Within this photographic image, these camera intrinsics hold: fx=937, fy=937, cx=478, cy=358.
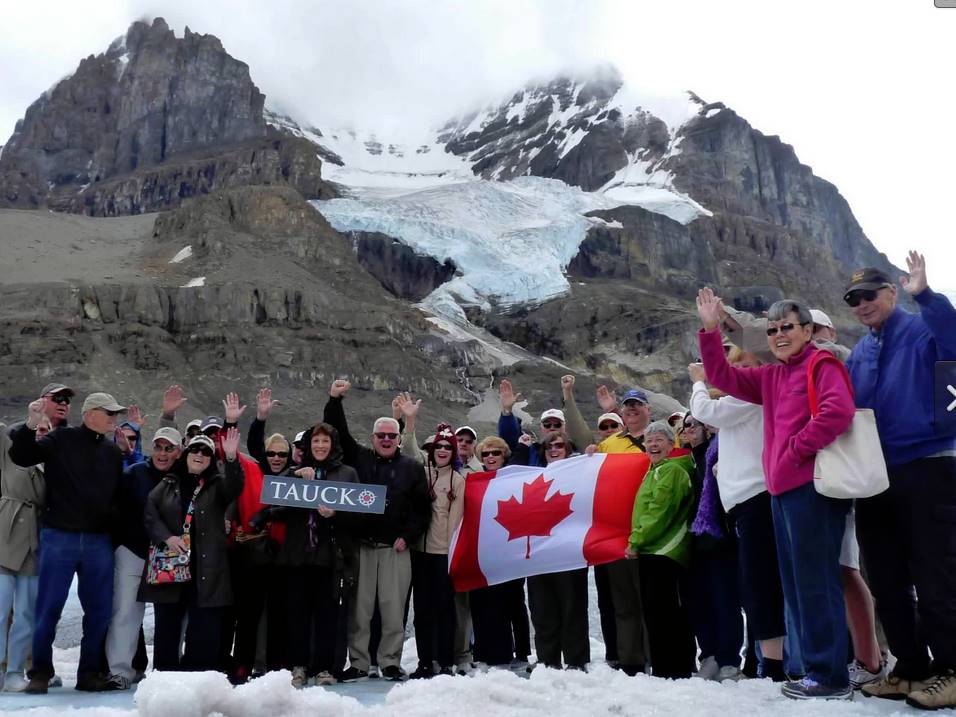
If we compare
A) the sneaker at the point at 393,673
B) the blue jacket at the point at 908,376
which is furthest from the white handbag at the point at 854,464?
the sneaker at the point at 393,673

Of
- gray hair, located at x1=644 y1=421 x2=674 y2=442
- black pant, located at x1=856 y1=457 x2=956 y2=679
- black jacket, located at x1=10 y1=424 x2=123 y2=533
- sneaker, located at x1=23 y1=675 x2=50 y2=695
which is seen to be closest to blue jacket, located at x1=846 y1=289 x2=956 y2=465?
black pant, located at x1=856 y1=457 x2=956 y2=679

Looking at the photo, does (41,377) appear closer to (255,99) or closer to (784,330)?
(784,330)

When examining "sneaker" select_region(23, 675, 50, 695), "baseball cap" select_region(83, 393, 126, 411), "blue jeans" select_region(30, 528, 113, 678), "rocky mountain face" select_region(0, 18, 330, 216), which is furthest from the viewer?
"rocky mountain face" select_region(0, 18, 330, 216)

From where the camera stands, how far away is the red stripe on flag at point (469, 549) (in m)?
7.70

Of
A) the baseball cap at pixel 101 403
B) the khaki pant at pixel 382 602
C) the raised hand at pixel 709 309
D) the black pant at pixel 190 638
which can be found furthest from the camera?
the khaki pant at pixel 382 602

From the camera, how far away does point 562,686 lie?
4.57 m

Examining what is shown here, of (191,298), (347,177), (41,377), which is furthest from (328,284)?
(347,177)

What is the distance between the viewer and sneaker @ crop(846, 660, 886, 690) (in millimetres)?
5129

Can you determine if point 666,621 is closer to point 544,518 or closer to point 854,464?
point 544,518

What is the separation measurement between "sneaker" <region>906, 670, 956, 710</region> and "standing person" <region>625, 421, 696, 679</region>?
7.60 feet

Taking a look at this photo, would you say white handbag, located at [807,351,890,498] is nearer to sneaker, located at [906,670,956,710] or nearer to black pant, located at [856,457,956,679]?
black pant, located at [856,457,956,679]

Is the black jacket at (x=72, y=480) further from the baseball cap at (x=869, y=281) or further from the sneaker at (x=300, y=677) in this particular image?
the baseball cap at (x=869, y=281)

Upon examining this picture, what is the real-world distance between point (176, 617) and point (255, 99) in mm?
135652

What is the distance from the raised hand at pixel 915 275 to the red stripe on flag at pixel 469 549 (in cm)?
412
